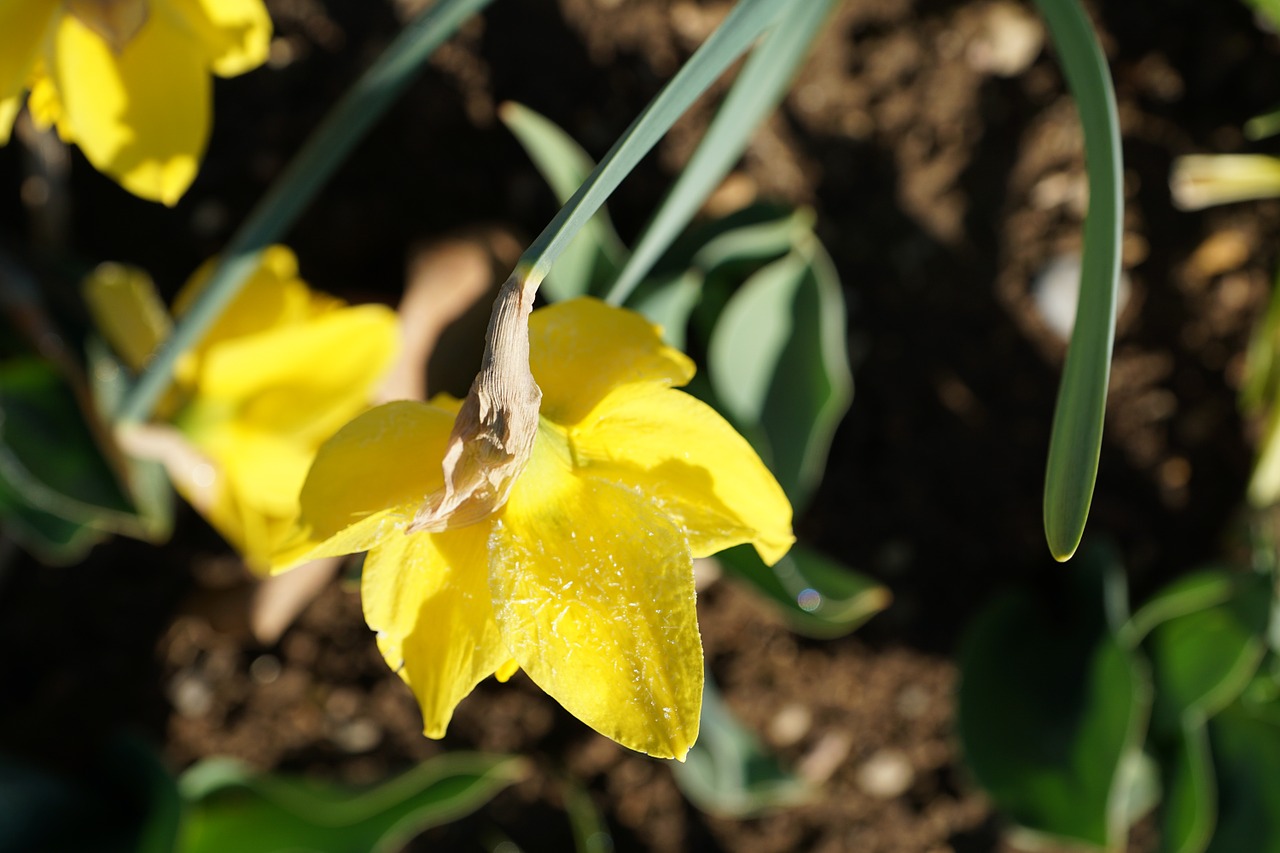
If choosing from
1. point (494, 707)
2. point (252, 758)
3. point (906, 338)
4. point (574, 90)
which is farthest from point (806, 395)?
point (252, 758)

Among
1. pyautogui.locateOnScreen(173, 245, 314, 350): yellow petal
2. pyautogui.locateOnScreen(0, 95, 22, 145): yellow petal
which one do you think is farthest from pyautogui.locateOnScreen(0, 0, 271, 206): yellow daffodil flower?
pyautogui.locateOnScreen(173, 245, 314, 350): yellow petal

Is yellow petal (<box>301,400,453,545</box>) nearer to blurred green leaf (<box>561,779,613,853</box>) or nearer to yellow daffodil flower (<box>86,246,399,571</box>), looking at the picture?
yellow daffodil flower (<box>86,246,399,571</box>)

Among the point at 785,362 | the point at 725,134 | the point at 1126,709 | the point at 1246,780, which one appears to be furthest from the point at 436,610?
the point at 1246,780

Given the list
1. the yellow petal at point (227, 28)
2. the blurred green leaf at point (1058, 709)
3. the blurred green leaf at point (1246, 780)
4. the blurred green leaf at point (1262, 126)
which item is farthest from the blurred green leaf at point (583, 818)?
the blurred green leaf at point (1262, 126)

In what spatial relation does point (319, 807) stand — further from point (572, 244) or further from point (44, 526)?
point (572, 244)

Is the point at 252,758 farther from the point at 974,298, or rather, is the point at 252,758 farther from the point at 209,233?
the point at 974,298
